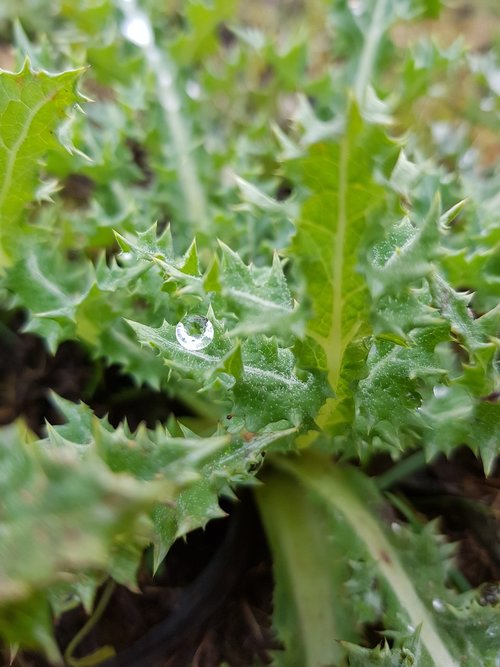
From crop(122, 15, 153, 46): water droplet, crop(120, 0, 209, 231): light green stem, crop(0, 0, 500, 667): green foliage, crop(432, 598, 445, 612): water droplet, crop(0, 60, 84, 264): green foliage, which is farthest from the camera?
crop(122, 15, 153, 46): water droplet

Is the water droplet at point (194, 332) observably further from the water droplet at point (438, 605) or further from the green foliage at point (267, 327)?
the water droplet at point (438, 605)

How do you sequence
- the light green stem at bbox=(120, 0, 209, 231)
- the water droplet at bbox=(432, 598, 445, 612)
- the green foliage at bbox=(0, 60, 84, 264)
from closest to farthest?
the green foliage at bbox=(0, 60, 84, 264), the water droplet at bbox=(432, 598, 445, 612), the light green stem at bbox=(120, 0, 209, 231)

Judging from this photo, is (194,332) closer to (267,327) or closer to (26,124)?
(267,327)

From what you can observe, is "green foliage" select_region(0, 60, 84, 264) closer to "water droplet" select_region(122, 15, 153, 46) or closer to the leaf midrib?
the leaf midrib

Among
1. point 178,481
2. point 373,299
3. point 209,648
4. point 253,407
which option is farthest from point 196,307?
point 209,648

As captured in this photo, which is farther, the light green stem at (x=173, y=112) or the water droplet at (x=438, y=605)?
the light green stem at (x=173, y=112)

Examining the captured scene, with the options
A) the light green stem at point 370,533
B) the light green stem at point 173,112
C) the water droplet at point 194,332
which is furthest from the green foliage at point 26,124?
the light green stem at point 370,533

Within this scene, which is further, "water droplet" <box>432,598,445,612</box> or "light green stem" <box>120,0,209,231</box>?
"light green stem" <box>120,0,209,231</box>

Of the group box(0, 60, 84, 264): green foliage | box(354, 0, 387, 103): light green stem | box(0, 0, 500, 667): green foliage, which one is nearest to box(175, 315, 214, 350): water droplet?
box(0, 0, 500, 667): green foliage

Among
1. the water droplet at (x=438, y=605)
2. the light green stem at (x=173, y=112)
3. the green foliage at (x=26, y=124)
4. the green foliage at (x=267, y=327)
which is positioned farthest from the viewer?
the light green stem at (x=173, y=112)
